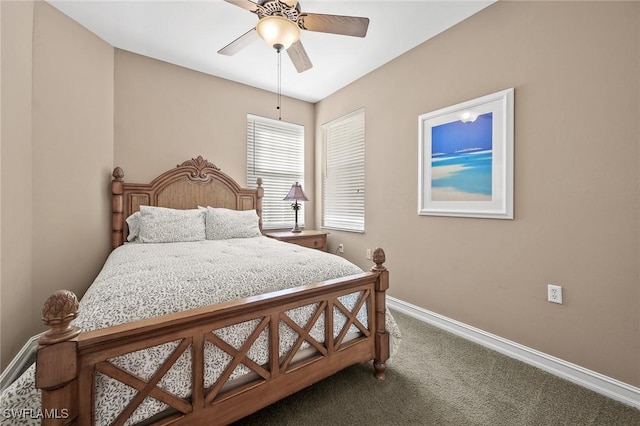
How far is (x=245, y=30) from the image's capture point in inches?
98.7

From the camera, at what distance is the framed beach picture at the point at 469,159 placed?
2098mm

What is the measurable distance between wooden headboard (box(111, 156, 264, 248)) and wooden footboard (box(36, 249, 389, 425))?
2243 millimetres

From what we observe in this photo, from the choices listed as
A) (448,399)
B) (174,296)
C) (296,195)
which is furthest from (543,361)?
(296,195)

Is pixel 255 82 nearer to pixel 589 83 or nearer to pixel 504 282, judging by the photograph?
pixel 589 83

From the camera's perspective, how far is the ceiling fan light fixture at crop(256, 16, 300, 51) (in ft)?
5.71

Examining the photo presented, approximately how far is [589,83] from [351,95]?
2.36m

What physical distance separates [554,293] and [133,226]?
142 inches

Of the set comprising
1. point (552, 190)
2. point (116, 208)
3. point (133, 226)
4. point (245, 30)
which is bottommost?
point (133, 226)

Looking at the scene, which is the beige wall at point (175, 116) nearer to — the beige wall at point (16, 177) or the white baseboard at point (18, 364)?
the beige wall at point (16, 177)

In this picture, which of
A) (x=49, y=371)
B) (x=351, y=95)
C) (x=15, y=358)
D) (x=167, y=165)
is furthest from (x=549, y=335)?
(x=167, y=165)

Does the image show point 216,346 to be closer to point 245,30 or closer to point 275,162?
point 245,30

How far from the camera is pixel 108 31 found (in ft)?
8.37

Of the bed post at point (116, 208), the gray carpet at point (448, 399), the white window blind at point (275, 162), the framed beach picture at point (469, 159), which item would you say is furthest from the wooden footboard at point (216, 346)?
the white window blind at point (275, 162)

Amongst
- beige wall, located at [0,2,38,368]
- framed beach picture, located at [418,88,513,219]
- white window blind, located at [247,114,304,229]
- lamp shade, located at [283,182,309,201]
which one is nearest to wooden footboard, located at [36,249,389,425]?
framed beach picture, located at [418,88,513,219]
